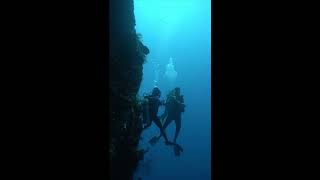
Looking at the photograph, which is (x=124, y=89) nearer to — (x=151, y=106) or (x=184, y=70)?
(x=151, y=106)

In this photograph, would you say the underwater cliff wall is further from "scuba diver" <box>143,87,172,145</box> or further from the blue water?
the blue water

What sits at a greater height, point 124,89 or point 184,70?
point 184,70

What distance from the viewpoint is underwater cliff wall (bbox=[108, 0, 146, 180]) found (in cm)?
687

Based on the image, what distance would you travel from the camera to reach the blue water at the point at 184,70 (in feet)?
241

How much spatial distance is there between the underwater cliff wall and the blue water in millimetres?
59536

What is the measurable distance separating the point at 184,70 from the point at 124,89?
288ft

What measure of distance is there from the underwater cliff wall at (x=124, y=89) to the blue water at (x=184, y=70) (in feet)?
195

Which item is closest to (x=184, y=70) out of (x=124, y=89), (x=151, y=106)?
(x=151, y=106)

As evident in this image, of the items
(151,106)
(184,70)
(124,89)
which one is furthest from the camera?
(184,70)

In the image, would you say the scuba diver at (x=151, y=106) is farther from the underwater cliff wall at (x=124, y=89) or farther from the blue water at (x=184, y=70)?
the blue water at (x=184, y=70)

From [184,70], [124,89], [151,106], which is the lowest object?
[151,106]

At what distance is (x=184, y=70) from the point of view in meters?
94.4
